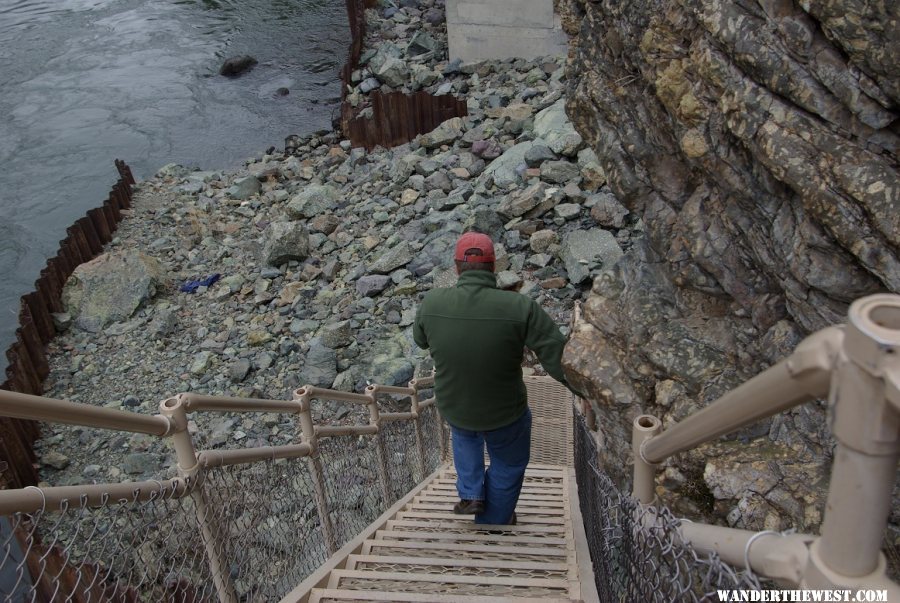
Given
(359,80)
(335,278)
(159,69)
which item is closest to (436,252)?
(335,278)

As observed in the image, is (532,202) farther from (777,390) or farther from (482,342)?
Answer: (777,390)

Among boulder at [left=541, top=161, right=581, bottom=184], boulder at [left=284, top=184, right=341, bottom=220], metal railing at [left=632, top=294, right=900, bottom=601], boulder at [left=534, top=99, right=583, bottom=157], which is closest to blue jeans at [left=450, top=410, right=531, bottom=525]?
metal railing at [left=632, top=294, right=900, bottom=601]

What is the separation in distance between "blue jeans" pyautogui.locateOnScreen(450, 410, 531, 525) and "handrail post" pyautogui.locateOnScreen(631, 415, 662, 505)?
1.94m

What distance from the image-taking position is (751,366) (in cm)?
362

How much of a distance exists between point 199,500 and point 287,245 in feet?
29.4

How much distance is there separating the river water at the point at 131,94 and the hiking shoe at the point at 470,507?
9.85m

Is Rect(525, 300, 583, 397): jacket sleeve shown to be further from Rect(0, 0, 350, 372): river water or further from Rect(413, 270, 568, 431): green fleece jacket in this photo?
Rect(0, 0, 350, 372): river water

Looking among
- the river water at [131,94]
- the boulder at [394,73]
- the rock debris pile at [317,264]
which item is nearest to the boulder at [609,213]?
the rock debris pile at [317,264]

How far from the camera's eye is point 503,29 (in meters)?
14.3

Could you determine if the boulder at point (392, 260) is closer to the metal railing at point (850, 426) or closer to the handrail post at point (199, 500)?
the handrail post at point (199, 500)

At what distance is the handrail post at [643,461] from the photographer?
1.74 m

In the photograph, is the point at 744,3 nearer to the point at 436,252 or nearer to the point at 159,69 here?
the point at 436,252

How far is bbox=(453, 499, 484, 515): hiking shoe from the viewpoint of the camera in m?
3.95

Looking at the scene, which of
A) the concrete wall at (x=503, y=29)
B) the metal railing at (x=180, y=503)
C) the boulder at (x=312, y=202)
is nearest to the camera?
the metal railing at (x=180, y=503)
